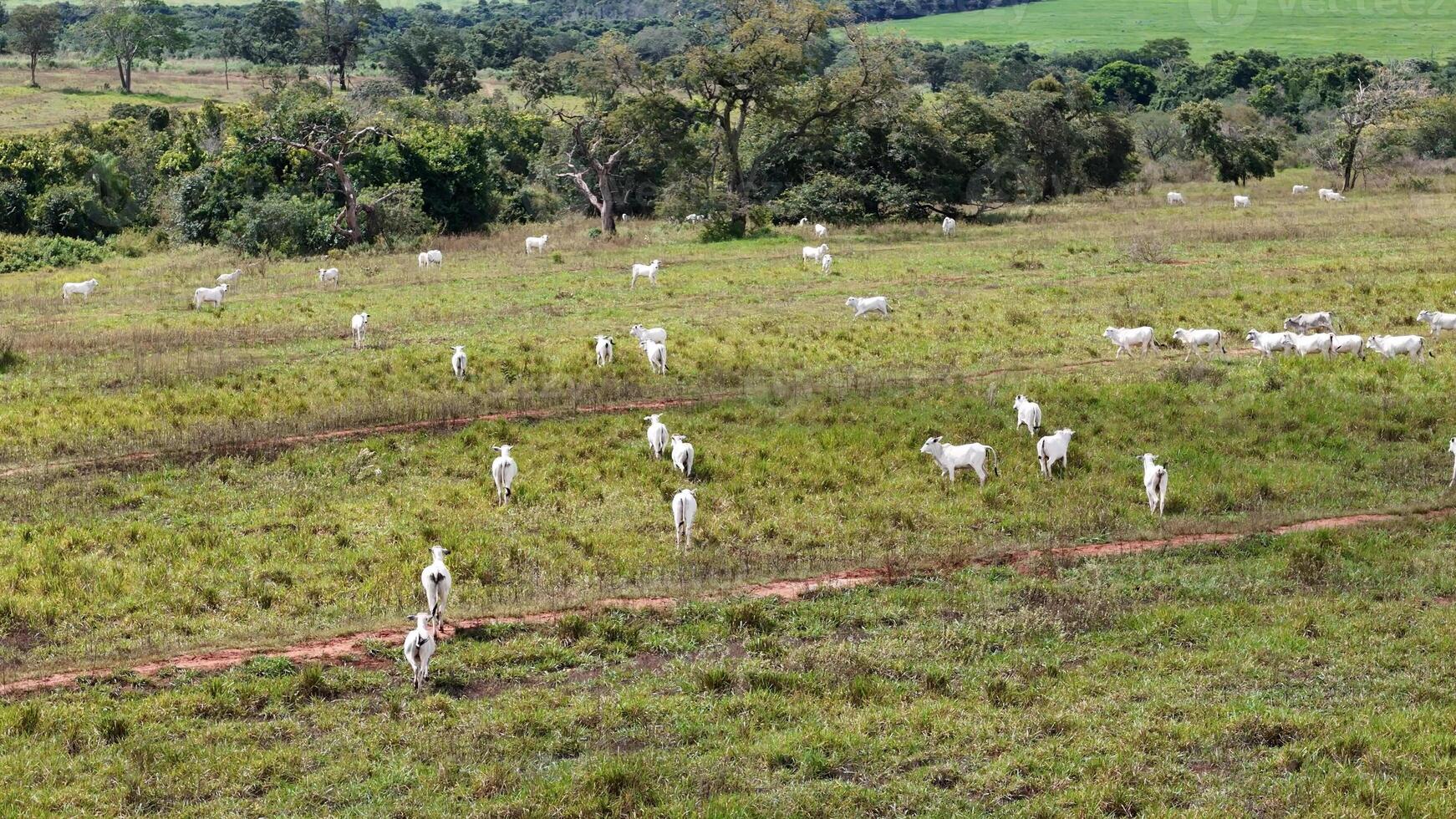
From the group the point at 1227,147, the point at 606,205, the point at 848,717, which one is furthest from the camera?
the point at 1227,147

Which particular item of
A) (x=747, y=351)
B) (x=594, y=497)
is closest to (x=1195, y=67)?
(x=747, y=351)

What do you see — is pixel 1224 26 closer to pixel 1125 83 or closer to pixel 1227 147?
pixel 1125 83

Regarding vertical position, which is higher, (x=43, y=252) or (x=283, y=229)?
(x=283, y=229)

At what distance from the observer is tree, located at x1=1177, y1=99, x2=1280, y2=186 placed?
6438 cm

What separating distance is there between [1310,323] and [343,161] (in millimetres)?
33893

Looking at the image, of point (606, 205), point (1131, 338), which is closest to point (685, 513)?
point (1131, 338)

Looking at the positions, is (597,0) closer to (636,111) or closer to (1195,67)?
(1195,67)

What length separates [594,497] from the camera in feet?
63.0

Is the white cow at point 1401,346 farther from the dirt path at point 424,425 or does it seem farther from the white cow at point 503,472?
the white cow at point 503,472

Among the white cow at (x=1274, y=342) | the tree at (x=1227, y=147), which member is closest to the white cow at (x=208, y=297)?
the white cow at (x=1274, y=342)

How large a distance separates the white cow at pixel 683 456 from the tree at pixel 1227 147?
5131 centimetres

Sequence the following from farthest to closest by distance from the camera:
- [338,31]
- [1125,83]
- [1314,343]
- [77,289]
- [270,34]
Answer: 1. [1125,83]
2. [270,34]
3. [338,31]
4. [77,289]
5. [1314,343]

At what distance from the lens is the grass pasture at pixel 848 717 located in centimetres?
1020

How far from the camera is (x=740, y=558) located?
16750 millimetres
